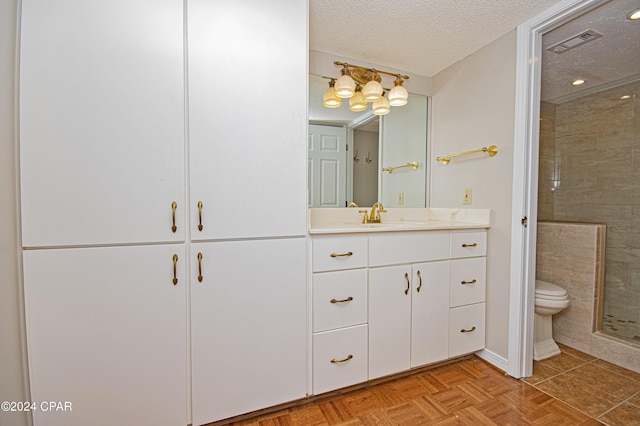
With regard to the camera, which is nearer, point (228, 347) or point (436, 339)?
point (228, 347)

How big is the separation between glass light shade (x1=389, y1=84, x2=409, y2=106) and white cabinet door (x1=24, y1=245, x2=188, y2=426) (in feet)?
5.79

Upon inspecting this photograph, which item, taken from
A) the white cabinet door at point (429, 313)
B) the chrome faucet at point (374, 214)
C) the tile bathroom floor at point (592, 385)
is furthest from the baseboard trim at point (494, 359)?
the chrome faucet at point (374, 214)

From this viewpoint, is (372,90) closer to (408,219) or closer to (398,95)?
(398,95)

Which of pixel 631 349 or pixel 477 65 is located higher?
pixel 477 65

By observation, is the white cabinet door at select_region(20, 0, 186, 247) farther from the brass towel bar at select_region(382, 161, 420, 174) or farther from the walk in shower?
the walk in shower

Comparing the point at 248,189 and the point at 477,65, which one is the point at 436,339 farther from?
the point at 477,65

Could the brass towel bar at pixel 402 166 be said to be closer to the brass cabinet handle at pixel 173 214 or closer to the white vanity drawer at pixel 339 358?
the white vanity drawer at pixel 339 358

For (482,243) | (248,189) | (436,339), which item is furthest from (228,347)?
(482,243)

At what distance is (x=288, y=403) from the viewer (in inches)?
58.9

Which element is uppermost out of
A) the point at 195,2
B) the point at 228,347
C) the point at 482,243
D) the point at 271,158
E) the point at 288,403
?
the point at 195,2

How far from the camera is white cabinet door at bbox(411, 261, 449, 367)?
1.72 metres

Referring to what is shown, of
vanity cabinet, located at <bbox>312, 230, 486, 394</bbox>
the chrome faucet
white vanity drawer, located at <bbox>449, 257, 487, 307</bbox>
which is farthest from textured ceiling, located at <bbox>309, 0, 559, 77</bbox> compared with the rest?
white vanity drawer, located at <bbox>449, 257, 487, 307</bbox>

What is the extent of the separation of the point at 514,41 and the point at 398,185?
1.16 meters

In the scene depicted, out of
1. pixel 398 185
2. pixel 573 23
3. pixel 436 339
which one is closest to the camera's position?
pixel 573 23
